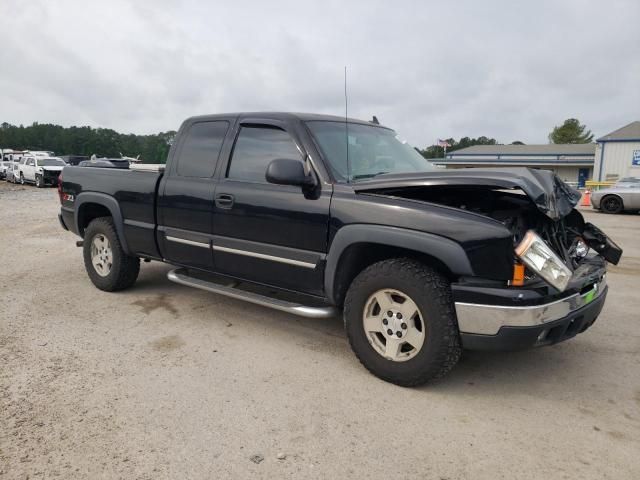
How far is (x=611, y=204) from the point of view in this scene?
1627 centimetres

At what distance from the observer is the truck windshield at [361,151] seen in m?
3.82

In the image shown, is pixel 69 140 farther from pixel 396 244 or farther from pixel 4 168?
pixel 396 244

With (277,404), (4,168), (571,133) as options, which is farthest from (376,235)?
(571,133)

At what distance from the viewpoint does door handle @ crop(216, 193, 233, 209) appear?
4098mm

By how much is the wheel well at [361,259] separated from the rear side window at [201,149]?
159 cm

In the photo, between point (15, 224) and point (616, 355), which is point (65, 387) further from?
point (15, 224)

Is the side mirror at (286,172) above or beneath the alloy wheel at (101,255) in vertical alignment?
above

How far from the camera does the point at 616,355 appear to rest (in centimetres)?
391

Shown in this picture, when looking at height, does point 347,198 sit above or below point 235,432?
above

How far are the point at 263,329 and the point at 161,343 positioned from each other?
0.88m

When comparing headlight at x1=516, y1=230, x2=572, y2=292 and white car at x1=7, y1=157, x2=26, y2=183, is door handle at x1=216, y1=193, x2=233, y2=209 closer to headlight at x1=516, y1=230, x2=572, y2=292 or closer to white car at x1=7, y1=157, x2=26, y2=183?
headlight at x1=516, y1=230, x2=572, y2=292

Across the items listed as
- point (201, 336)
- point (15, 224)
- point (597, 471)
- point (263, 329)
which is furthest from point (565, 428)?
point (15, 224)

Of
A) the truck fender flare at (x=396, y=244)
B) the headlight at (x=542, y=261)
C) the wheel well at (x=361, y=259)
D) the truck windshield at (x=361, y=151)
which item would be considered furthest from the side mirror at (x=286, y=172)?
the headlight at (x=542, y=261)

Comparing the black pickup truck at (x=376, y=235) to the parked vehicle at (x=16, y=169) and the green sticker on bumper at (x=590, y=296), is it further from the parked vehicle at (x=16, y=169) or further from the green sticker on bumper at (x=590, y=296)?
the parked vehicle at (x=16, y=169)
